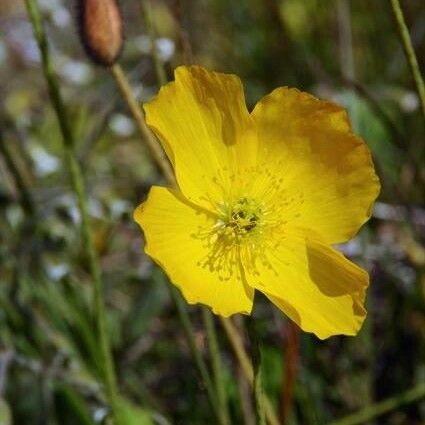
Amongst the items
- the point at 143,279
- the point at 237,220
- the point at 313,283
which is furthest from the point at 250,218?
the point at 143,279

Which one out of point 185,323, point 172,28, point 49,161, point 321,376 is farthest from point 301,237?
point 172,28

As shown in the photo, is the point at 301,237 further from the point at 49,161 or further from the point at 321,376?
the point at 49,161

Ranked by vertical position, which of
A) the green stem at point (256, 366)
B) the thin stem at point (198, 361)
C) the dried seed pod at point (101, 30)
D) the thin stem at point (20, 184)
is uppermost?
the dried seed pod at point (101, 30)

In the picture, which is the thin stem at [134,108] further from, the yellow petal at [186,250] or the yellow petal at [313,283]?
the yellow petal at [313,283]

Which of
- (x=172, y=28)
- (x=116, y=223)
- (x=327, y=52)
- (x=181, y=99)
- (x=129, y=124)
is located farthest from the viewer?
(x=172, y=28)

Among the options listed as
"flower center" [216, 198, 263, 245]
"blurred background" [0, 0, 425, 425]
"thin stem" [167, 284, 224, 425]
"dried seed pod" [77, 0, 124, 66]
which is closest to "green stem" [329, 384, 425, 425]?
"blurred background" [0, 0, 425, 425]

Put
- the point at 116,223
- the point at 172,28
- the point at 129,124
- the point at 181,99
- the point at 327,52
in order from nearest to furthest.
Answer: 1. the point at 181,99
2. the point at 116,223
3. the point at 129,124
4. the point at 327,52
5. the point at 172,28

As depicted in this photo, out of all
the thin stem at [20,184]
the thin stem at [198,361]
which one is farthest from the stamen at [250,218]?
the thin stem at [20,184]

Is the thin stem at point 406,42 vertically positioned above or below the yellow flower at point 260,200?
above
